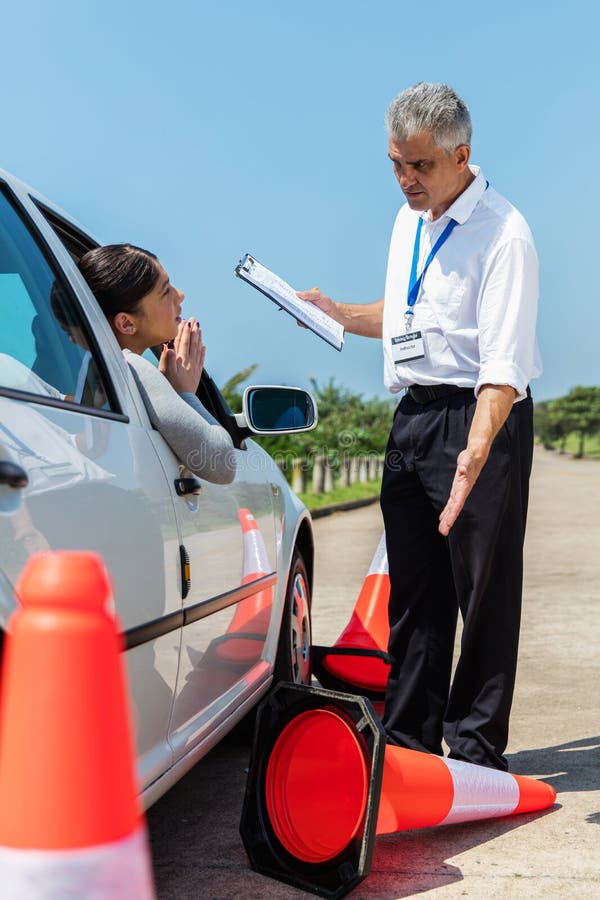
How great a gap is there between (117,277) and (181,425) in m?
0.53

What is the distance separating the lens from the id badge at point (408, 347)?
3613 mm

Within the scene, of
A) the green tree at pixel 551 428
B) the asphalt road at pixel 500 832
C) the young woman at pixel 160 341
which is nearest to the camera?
the asphalt road at pixel 500 832

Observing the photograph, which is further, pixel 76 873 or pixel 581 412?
pixel 581 412

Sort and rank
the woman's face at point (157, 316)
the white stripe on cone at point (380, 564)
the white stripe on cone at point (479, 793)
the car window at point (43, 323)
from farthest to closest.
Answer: the white stripe on cone at point (380, 564) < the woman's face at point (157, 316) < the white stripe on cone at point (479, 793) < the car window at point (43, 323)

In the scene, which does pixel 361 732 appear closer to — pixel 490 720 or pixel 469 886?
pixel 469 886

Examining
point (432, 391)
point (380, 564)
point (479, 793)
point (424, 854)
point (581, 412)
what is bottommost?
point (424, 854)

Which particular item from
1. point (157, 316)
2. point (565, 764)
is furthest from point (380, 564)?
point (157, 316)

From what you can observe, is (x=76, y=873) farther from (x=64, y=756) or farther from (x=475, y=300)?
(x=475, y=300)

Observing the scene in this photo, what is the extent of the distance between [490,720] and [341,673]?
1098 millimetres

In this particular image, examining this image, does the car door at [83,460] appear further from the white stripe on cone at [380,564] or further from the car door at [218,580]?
the white stripe on cone at [380,564]

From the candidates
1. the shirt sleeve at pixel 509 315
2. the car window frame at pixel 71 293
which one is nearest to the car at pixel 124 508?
the car window frame at pixel 71 293

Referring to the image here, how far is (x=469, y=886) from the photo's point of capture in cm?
286

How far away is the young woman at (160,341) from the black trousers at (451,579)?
70cm

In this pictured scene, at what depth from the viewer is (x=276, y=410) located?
389 cm
